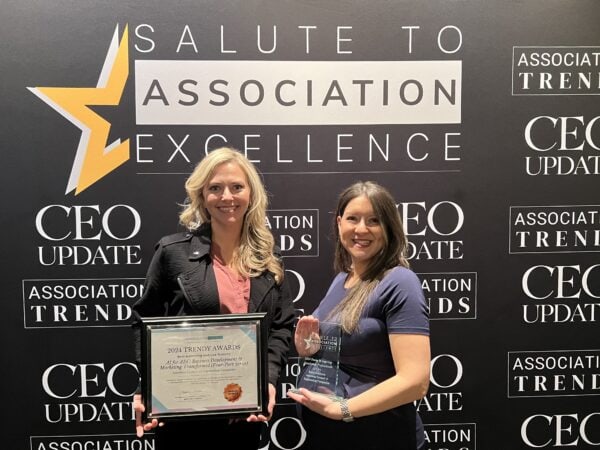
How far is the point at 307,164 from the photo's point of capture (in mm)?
2607

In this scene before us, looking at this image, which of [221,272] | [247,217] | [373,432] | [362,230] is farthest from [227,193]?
[373,432]

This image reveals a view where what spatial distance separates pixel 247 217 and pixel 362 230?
512 mm

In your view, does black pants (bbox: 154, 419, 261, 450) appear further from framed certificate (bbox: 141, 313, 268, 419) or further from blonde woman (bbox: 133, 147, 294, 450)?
framed certificate (bbox: 141, 313, 268, 419)

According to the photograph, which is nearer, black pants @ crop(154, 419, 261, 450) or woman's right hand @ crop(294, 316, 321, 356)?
woman's right hand @ crop(294, 316, 321, 356)

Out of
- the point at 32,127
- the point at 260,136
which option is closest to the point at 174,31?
the point at 260,136

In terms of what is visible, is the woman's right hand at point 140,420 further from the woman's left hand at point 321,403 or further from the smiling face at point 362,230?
the smiling face at point 362,230

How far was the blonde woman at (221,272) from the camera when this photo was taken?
6.31 ft

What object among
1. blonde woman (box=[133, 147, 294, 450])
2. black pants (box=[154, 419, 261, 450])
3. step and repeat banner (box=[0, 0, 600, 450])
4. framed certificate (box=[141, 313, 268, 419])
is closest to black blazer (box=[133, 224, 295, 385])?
blonde woman (box=[133, 147, 294, 450])

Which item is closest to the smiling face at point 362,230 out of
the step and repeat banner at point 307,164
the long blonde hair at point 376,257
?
the long blonde hair at point 376,257

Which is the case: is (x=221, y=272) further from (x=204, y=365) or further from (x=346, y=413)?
(x=346, y=413)

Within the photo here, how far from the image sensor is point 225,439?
1.94 meters

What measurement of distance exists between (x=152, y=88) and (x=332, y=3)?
3.05 ft

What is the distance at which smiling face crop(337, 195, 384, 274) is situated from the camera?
174 cm

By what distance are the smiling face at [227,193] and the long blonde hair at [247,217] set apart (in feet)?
0.07
